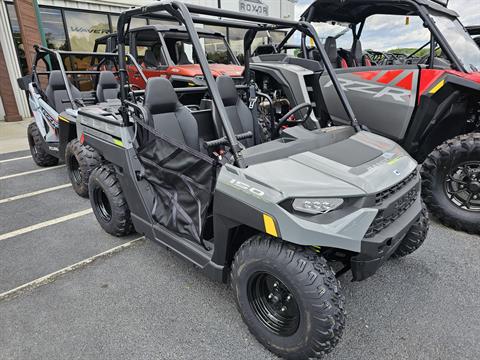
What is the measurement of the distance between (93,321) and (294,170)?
1531 mm

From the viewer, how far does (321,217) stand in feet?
5.27

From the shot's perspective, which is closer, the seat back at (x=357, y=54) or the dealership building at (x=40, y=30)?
the seat back at (x=357, y=54)

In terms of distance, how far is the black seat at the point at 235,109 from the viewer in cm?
298

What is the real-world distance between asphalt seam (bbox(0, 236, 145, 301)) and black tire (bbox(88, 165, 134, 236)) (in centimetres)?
14

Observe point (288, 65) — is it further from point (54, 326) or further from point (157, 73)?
point (54, 326)

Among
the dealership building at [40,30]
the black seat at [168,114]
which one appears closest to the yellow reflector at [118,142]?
the black seat at [168,114]

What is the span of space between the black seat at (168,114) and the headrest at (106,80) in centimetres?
291

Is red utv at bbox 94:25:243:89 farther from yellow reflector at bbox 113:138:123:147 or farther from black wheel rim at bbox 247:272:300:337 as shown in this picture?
black wheel rim at bbox 247:272:300:337

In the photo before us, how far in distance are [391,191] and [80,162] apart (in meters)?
3.15

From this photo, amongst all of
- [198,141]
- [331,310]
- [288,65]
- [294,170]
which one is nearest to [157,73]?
[288,65]

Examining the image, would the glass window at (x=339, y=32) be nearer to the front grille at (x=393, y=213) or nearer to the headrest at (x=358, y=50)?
the headrest at (x=358, y=50)

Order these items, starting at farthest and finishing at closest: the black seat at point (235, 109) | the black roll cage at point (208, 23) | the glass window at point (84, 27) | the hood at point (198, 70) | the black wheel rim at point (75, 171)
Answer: the glass window at point (84, 27) < the hood at point (198, 70) < the black wheel rim at point (75, 171) < the black seat at point (235, 109) < the black roll cage at point (208, 23)

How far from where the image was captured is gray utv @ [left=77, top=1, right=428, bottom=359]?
160 centimetres

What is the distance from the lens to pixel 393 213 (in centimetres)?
182
